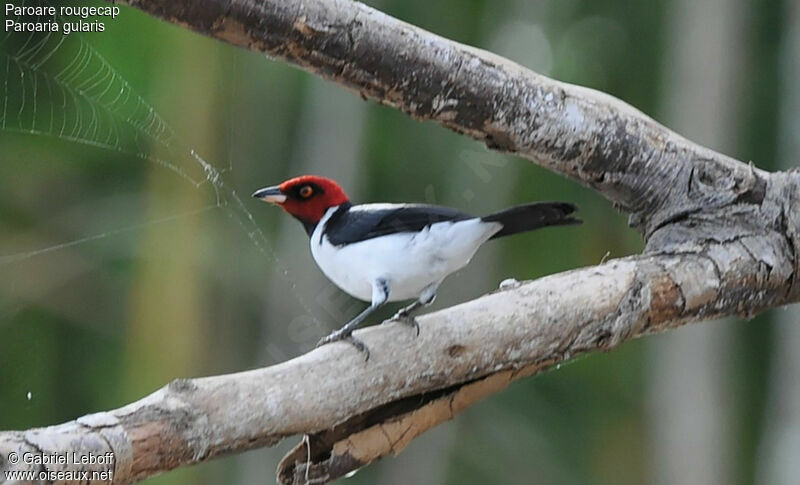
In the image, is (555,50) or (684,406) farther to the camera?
(555,50)

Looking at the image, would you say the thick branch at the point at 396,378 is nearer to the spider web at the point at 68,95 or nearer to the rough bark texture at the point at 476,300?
the rough bark texture at the point at 476,300

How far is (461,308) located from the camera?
2.61 meters

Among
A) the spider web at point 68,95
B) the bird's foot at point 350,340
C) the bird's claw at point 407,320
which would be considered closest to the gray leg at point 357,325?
the bird's foot at point 350,340

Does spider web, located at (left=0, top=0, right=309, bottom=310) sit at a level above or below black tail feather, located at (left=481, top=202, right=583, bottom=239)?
below

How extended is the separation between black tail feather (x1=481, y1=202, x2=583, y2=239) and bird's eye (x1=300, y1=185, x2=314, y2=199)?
61cm

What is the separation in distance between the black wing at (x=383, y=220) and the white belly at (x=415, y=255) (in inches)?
1.1

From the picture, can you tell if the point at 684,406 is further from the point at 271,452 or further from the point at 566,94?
the point at 566,94

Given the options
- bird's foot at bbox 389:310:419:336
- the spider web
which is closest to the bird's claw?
bird's foot at bbox 389:310:419:336

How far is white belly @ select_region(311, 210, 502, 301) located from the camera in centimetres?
283

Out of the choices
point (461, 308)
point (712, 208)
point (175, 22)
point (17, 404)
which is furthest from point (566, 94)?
point (17, 404)

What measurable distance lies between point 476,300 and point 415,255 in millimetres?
261

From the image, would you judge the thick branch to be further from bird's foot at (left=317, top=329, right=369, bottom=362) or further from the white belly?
the white belly

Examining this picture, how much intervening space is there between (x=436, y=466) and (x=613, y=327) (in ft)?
17.3

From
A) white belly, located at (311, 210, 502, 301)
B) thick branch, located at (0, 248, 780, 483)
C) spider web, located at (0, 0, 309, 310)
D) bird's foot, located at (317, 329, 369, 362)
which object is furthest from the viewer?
spider web, located at (0, 0, 309, 310)
